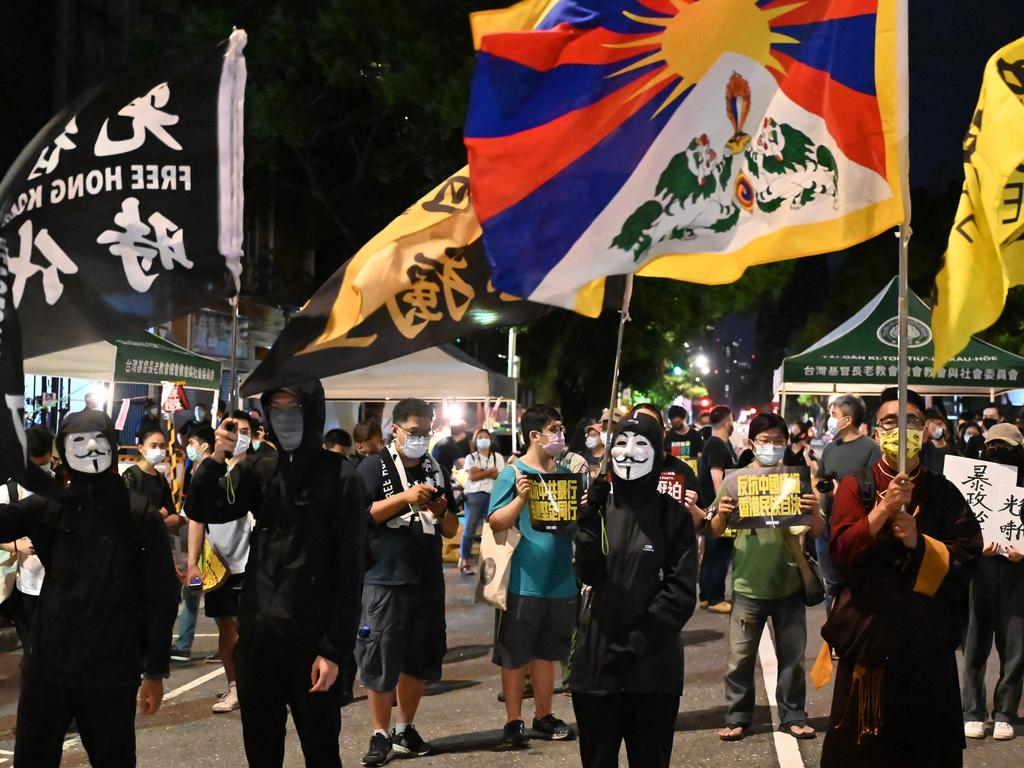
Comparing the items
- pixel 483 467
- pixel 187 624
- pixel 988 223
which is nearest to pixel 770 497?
pixel 988 223

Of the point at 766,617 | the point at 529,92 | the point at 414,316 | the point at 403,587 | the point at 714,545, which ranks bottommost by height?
the point at 766,617

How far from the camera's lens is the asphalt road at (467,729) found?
7875 millimetres

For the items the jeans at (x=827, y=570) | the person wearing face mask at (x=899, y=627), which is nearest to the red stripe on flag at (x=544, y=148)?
the person wearing face mask at (x=899, y=627)

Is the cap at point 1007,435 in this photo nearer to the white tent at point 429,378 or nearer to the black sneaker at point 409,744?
the black sneaker at point 409,744

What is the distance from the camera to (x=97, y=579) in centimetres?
548

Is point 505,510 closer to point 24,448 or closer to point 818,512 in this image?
point 818,512

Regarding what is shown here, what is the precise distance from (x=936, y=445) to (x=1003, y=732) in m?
5.20

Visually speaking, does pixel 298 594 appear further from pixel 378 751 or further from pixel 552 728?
pixel 552 728

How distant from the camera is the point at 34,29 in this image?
2567cm

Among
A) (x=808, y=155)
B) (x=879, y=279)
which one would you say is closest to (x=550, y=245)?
(x=808, y=155)

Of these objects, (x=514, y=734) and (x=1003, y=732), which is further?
(x=1003, y=732)

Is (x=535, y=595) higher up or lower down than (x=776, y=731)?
higher up

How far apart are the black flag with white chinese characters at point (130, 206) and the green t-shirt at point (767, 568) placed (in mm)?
4229

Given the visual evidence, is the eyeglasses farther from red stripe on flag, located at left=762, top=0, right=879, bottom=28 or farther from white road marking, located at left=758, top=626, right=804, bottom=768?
red stripe on flag, located at left=762, top=0, right=879, bottom=28
